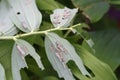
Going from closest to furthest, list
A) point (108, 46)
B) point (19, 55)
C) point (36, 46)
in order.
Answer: point (19, 55) < point (36, 46) < point (108, 46)

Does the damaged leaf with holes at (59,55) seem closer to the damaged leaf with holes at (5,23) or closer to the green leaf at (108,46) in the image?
the damaged leaf with holes at (5,23)

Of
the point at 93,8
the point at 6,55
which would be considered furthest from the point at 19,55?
the point at 93,8

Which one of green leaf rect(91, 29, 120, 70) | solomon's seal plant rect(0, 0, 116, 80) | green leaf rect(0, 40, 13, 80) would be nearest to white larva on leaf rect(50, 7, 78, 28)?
solomon's seal plant rect(0, 0, 116, 80)

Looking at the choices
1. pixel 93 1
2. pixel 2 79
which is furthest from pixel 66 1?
pixel 2 79

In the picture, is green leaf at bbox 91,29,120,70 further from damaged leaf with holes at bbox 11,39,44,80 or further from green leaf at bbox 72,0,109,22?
damaged leaf with holes at bbox 11,39,44,80

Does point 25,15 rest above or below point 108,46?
above

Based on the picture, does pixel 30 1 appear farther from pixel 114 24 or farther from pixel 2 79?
pixel 114 24

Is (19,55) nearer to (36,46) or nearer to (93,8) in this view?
(36,46)
